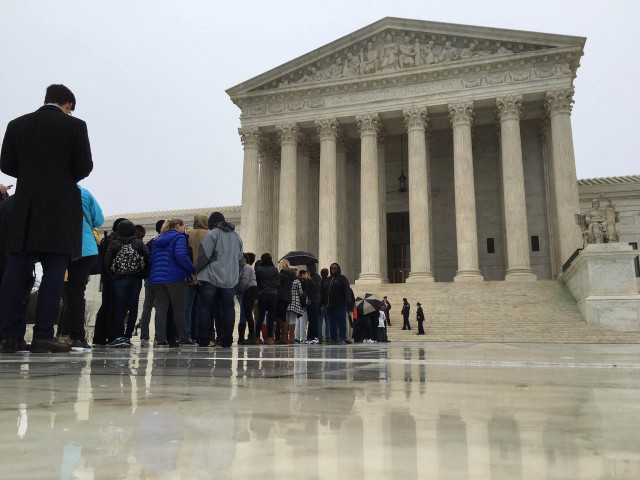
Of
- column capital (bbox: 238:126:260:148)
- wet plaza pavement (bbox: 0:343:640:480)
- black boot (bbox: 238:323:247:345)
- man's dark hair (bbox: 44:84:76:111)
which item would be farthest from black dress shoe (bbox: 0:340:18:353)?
column capital (bbox: 238:126:260:148)

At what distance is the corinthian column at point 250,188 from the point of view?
100 ft

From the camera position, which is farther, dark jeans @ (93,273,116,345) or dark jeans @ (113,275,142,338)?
dark jeans @ (93,273,116,345)

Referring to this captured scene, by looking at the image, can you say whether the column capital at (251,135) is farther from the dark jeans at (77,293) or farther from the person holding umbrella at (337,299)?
the dark jeans at (77,293)

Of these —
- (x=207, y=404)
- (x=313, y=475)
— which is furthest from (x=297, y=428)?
(x=207, y=404)

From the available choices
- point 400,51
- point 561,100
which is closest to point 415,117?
point 400,51

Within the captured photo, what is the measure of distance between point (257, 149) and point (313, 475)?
31.4 meters

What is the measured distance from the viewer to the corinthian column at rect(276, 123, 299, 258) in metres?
29.5

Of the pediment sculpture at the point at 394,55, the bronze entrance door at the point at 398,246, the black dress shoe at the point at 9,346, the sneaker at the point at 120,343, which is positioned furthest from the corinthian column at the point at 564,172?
the black dress shoe at the point at 9,346

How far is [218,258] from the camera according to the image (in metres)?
7.95

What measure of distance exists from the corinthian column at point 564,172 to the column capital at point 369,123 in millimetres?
8521

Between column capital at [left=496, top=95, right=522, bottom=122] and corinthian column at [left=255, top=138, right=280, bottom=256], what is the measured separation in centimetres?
1283

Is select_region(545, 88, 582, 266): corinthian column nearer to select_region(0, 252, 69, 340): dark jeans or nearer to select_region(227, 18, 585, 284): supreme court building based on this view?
select_region(227, 18, 585, 284): supreme court building

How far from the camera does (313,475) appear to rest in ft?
2.77

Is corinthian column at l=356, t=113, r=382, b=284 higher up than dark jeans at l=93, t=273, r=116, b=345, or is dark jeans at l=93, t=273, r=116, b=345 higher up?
corinthian column at l=356, t=113, r=382, b=284
